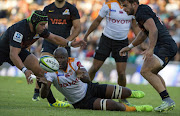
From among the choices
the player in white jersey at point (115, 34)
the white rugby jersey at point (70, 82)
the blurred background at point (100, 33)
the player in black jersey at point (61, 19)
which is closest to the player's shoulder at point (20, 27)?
the white rugby jersey at point (70, 82)

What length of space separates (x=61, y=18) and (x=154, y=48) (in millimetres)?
3139

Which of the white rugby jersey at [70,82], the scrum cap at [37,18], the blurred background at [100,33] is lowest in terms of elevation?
the blurred background at [100,33]

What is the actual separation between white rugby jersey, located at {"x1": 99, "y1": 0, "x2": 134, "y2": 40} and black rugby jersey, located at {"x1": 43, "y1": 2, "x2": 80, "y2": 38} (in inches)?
35.5

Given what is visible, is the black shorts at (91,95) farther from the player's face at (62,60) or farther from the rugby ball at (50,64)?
the rugby ball at (50,64)

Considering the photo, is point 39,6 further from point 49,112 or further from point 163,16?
point 49,112

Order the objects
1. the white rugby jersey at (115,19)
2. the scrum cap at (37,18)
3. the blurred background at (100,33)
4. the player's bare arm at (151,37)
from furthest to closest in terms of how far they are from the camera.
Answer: the blurred background at (100,33) → the white rugby jersey at (115,19) → the scrum cap at (37,18) → the player's bare arm at (151,37)

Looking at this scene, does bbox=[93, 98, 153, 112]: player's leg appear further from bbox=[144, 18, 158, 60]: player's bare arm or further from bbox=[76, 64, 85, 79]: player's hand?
bbox=[144, 18, 158, 60]: player's bare arm

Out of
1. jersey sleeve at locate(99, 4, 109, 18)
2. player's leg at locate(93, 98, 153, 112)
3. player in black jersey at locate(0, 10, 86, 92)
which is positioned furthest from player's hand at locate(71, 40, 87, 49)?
jersey sleeve at locate(99, 4, 109, 18)

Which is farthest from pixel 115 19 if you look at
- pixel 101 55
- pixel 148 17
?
pixel 148 17

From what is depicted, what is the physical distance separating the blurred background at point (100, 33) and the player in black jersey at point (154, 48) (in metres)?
2.30

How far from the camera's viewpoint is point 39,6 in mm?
26062

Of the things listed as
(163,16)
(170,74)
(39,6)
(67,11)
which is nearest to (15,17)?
(39,6)

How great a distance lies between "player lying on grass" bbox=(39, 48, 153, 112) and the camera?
7.43 metres

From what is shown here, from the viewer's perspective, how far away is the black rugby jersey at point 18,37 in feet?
25.7
